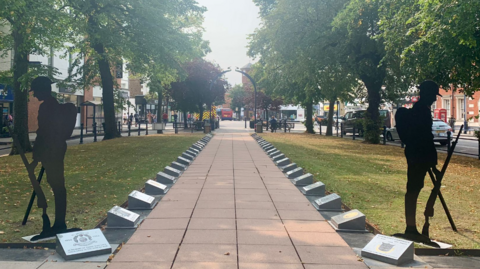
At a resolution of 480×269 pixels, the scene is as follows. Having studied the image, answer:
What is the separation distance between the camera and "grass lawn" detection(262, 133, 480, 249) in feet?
20.2

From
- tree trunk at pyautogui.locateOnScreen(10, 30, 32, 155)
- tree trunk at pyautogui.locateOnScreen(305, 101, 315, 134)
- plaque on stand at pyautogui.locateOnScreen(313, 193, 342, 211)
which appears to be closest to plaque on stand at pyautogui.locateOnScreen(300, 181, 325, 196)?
plaque on stand at pyautogui.locateOnScreen(313, 193, 342, 211)

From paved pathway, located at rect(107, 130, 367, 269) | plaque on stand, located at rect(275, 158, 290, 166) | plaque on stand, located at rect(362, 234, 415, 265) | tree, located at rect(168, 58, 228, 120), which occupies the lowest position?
paved pathway, located at rect(107, 130, 367, 269)

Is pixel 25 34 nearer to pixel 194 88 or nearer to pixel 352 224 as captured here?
pixel 352 224

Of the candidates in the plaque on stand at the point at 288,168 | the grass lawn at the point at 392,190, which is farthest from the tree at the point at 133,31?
the plaque on stand at the point at 288,168

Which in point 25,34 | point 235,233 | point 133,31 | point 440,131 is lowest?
point 235,233

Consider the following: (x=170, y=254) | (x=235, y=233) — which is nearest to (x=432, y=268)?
(x=235, y=233)

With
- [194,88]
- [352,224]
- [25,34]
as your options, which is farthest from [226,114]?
[352,224]

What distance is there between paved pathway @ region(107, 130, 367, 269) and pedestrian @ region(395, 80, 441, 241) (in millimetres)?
932

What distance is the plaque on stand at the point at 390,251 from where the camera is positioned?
186 inches

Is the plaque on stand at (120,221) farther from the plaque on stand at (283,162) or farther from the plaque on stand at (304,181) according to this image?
the plaque on stand at (283,162)

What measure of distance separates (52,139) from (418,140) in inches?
172

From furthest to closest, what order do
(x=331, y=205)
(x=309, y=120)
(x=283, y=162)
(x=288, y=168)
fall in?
(x=309, y=120), (x=283, y=162), (x=288, y=168), (x=331, y=205)

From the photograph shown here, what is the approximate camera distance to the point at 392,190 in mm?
9195

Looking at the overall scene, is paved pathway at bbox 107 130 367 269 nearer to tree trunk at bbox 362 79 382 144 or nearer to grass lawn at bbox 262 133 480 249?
grass lawn at bbox 262 133 480 249
